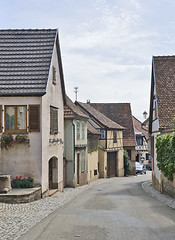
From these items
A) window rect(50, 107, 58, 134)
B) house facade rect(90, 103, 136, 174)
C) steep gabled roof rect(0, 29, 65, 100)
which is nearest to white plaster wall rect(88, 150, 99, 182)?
house facade rect(90, 103, 136, 174)

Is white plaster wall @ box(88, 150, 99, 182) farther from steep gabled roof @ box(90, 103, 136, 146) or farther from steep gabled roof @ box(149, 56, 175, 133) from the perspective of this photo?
steep gabled roof @ box(90, 103, 136, 146)

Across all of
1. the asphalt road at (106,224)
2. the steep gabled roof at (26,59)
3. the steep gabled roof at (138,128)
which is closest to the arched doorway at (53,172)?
the steep gabled roof at (26,59)

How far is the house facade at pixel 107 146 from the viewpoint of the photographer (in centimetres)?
4200

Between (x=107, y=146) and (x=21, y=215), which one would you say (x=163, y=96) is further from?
(x=107, y=146)

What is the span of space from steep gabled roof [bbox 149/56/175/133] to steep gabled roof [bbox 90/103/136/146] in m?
23.6

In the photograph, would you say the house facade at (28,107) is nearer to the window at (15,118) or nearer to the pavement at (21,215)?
the window at (15,118)

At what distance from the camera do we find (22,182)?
16766mm

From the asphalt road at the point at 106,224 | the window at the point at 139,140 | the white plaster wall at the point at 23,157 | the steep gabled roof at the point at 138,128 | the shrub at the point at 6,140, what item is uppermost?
the steep gabled roof at the point at 138,128

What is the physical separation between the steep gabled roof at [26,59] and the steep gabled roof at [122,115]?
A: 102 ft

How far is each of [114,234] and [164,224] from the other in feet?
6.50

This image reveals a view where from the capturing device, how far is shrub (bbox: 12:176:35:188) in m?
16.7

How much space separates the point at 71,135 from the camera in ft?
86.8

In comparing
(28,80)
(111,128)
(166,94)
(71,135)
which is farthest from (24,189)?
(111,128)

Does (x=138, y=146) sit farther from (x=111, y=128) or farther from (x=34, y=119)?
(x=34, y=119)
